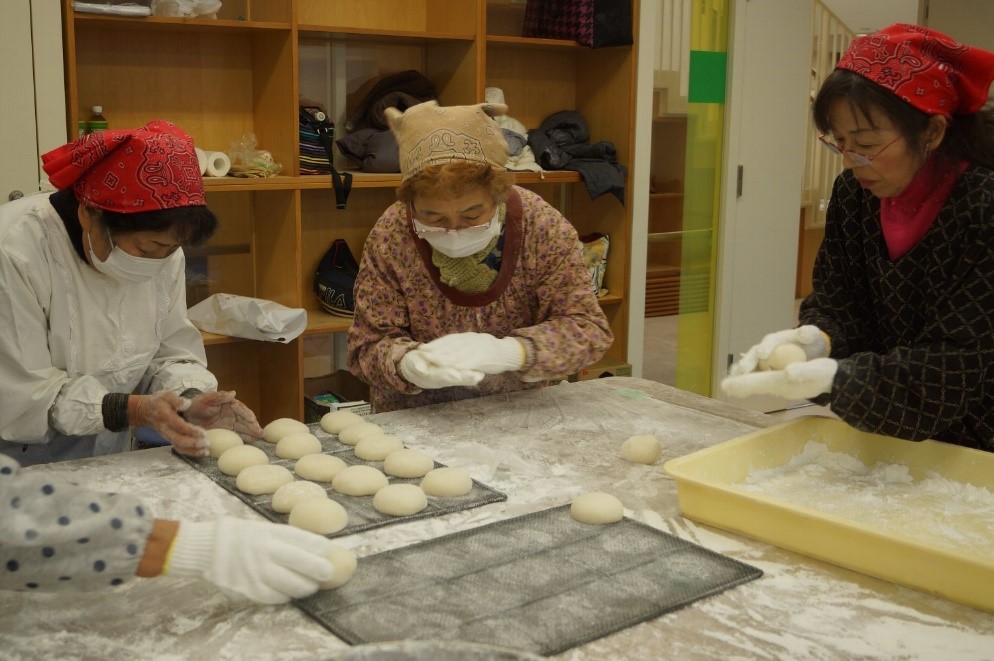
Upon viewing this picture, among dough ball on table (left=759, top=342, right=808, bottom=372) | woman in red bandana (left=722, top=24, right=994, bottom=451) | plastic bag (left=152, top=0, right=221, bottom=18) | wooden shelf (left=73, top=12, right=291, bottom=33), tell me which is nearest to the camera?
woman in red bandana (left=722, top=24, right=994, bottom=451)

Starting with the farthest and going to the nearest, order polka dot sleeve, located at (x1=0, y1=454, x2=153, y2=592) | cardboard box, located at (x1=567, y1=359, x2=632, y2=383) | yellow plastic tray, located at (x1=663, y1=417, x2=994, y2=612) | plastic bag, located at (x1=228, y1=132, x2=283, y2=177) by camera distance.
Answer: cardboard box, located at (x1=567, y1=359, x2=632, y2=383)
plastic bag, located at (x1=228, y1=132, x2=283, y2=177)
yellow plastic tray, located at (x1=663, y1=417, x2=994, y2=612)
polka dot sleeve, located at (x1=0, y1=454, x2=153, y2=592)

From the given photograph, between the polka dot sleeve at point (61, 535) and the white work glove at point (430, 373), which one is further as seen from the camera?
the white work glove at point (430, 373)

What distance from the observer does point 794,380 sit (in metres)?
1.62

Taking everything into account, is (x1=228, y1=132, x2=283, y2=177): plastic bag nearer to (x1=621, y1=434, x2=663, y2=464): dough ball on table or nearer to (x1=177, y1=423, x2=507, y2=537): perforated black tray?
(x1=177, y1=423, x2=507, y2=537): perforated black tray

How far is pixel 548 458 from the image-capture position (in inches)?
73.4

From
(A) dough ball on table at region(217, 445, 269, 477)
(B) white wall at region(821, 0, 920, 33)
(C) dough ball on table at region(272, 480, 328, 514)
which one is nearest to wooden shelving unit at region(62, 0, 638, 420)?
(A) dough ball on table at region(217, 445, 269, 477)

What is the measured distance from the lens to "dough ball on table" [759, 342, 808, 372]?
172 centimetres

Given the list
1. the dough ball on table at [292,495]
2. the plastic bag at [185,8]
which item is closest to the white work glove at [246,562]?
the dough ball on table at [292,495]

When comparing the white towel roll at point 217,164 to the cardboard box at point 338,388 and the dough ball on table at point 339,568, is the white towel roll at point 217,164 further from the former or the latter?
the dough ball on table at point 339,568

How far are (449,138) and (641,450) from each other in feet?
2.50

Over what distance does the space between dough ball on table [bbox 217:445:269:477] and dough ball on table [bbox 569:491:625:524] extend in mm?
604

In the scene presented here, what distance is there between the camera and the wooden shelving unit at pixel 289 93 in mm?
3377

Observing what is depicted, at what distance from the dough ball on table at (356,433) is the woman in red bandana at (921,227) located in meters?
0.72

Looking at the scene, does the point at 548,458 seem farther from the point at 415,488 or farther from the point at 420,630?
the point at 420,630
